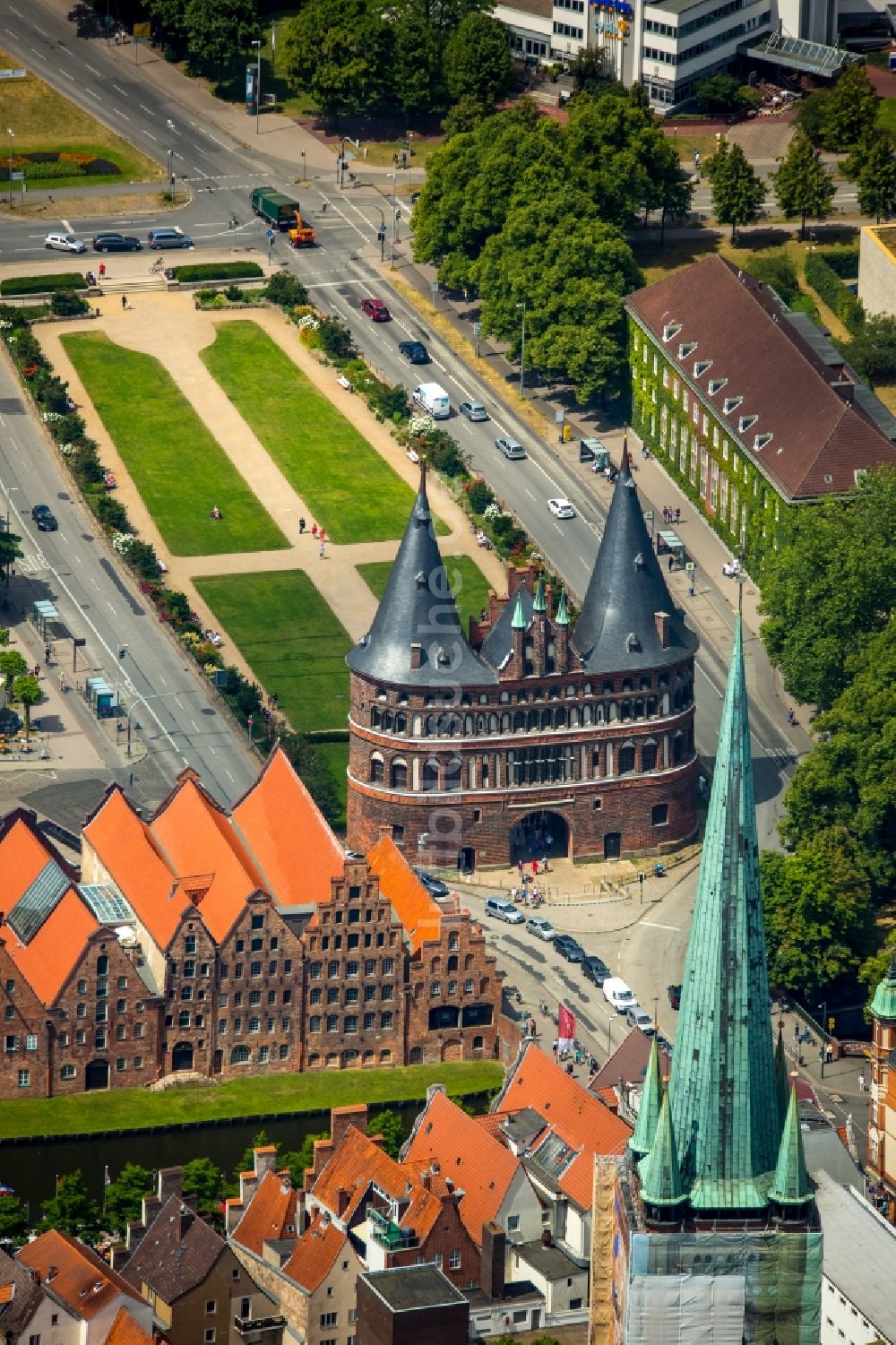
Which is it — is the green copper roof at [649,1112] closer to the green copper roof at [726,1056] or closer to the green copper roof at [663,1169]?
the green copper roof at [726,1056]

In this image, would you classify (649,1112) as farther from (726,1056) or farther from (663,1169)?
(726,1056)

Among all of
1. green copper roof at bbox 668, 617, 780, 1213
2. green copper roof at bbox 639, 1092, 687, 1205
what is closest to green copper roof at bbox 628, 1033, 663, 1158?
green copper roof at bbox 668, 617, 780, 1213

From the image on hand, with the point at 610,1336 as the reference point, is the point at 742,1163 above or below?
above

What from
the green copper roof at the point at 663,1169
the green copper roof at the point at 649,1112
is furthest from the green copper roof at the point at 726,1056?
the green copper roof at the point at 649,1112

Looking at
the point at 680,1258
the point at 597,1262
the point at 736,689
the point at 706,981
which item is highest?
the point at 736,689

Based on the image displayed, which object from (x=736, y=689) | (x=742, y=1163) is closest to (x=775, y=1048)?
(x=742, y=1163)

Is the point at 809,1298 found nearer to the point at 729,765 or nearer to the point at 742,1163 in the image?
the point at 742,1163

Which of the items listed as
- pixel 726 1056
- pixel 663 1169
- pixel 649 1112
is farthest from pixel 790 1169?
pixel 649 1112
